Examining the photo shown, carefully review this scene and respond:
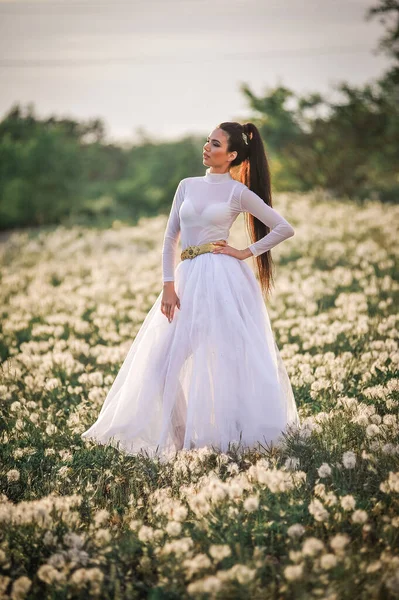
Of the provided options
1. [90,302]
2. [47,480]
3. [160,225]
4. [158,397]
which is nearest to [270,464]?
[158,397]

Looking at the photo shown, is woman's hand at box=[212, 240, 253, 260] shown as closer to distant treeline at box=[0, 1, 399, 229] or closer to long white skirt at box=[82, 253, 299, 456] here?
long white skirt at box=[82, 253, 299, 456]

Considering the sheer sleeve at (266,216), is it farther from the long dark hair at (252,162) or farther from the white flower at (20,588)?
the white flower at (20,588)

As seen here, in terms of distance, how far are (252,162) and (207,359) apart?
5.38 feet

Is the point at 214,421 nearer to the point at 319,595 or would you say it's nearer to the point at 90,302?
the point at 319,595

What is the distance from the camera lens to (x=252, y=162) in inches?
188

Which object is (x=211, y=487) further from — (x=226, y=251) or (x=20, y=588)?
(x=226, y=251)

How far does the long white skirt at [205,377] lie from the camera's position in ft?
14.3

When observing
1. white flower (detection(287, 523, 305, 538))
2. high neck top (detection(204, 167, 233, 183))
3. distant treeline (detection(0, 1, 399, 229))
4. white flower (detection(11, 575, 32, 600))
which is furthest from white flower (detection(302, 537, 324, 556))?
distant treeline (detection(0, 1, 399, 229))

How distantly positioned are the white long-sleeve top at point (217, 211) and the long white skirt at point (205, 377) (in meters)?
0.18

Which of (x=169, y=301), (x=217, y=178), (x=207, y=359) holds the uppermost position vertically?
(x=217, y=178)

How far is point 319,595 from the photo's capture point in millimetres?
2729

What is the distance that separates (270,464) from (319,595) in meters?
1.45

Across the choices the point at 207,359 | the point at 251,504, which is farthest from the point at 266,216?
the point at 251,504

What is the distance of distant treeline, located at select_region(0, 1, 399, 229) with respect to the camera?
84.6 feet
